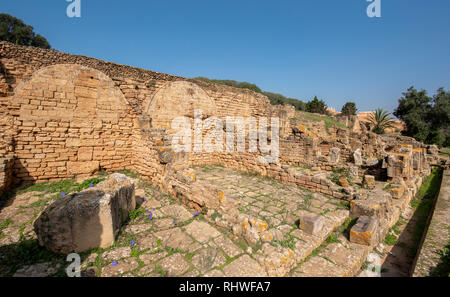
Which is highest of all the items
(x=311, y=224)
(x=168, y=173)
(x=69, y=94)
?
(x=69, y=94)

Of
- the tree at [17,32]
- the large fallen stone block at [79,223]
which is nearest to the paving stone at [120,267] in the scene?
the large fallen stone block at [79,223]

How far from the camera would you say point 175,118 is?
9.14 meters

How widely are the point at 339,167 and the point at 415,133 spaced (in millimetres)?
26941

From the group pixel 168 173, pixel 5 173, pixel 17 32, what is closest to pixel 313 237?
pixel 168 173

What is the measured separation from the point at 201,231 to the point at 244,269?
1.20 meters

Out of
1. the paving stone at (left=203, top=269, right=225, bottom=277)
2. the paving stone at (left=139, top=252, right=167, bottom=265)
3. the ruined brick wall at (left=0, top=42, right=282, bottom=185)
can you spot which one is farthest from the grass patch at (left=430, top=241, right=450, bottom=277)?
the ruined brick wall at (left=0, top=42, right=282, bottom=185)

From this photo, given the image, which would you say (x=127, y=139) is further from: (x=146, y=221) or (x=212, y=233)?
(x=212, y=233)

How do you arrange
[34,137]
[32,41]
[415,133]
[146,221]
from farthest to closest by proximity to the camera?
[32,41], [415,133], [34,137], [146,221]

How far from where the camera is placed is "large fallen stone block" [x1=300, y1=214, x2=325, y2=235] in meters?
3.65

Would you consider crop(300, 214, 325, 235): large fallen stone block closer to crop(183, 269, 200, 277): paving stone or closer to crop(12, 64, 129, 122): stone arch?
crop(183, 269, 200, 277): paving stone

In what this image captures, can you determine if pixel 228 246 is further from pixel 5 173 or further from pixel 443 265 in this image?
pixel 5 173

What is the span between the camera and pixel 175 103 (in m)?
9.01
